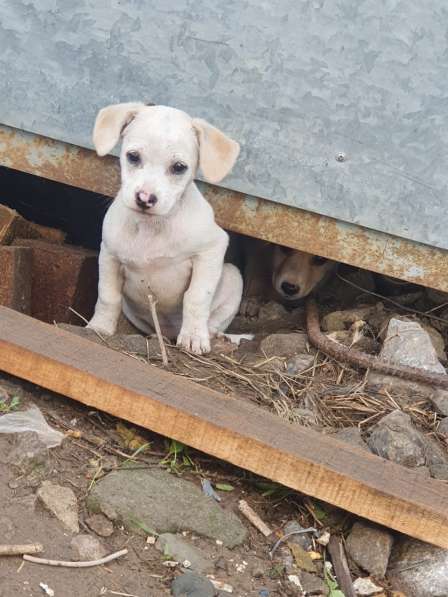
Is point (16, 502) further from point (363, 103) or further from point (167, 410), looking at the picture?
point (363, 103)

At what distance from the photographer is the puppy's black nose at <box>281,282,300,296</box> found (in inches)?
221

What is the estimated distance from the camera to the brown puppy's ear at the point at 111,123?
13.1 feet

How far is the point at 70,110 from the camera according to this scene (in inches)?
181

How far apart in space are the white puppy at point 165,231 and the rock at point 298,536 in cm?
136

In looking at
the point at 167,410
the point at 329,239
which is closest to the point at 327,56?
the point at 329,239

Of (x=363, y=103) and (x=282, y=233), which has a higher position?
(x=363, y=103)

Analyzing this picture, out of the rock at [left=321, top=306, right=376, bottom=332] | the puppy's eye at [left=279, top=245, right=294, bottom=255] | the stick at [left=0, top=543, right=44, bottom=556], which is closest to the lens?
the stick at [left=0, top=543, right=44, bottom=556]

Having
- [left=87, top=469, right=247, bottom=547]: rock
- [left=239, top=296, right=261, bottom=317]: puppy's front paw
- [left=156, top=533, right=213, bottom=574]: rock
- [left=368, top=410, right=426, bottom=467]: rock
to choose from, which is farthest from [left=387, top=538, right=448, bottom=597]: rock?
[left=239, top=296, right=261, bottom=317]: puppy's front paw

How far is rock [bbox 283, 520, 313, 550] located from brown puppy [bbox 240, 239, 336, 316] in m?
2.65

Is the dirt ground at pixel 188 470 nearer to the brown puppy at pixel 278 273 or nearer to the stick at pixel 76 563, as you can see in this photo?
the stick at pixel 76 563

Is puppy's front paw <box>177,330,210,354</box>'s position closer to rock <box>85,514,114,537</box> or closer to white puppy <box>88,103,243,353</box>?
white puppy <box>88,103,243,353</box>

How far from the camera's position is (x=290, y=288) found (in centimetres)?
562

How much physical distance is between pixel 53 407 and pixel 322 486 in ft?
3.50

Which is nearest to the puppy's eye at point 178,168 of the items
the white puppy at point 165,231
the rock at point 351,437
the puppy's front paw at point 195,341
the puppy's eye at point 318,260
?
the white puppy at point 165,231
